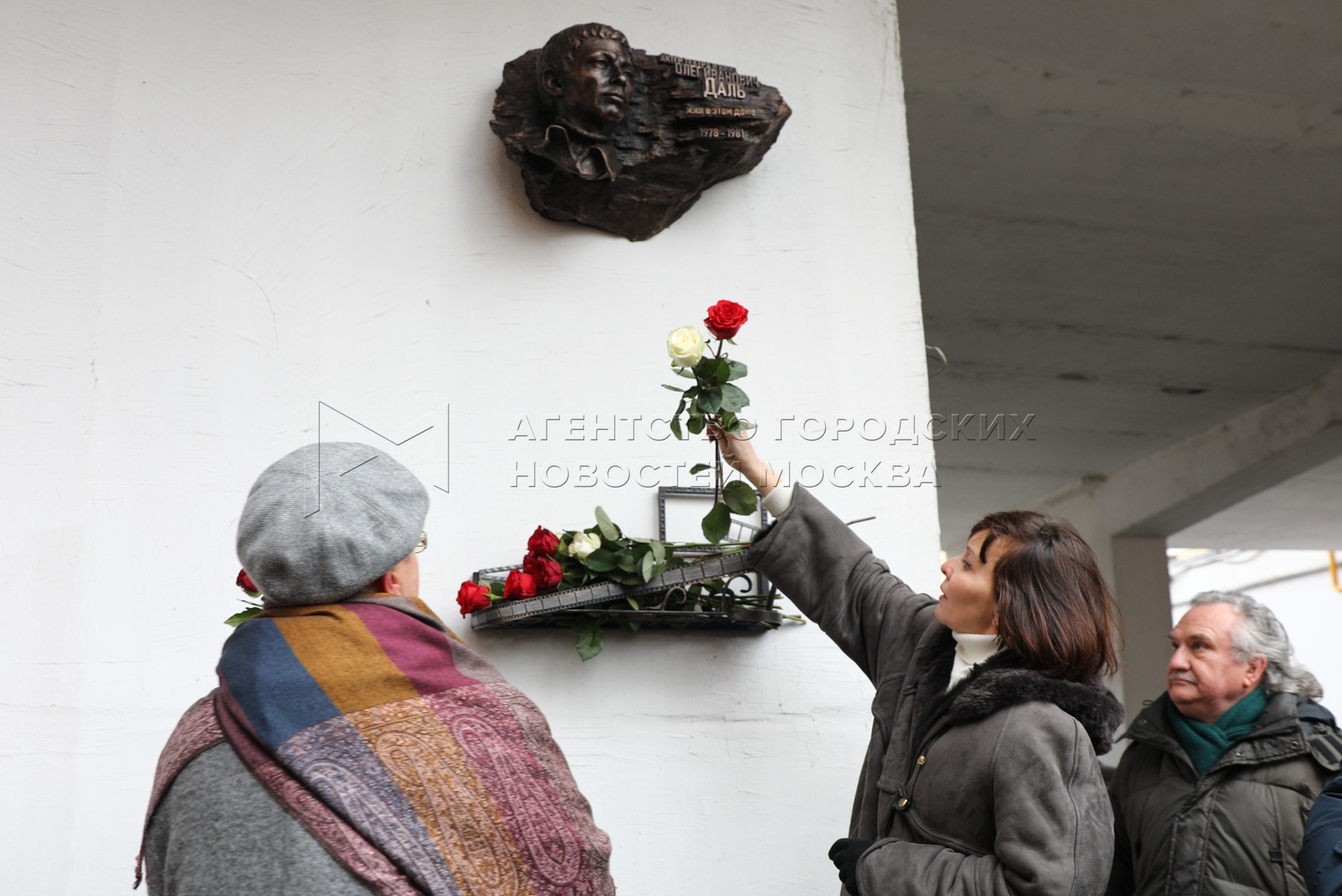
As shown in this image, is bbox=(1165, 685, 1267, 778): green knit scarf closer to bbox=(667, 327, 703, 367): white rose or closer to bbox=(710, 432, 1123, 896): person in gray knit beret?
bbox=(710, 432, 1123, 896): person in gray knit beret

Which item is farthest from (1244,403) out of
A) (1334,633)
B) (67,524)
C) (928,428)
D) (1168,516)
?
(1334,633)

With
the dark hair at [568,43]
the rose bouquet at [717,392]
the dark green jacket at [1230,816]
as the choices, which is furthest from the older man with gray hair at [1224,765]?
the dark hair at [568,43]

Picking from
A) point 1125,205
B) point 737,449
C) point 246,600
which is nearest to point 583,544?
point 737,449

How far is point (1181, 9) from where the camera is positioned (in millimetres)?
3305

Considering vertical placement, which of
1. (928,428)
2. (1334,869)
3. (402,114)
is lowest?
(1334,869)

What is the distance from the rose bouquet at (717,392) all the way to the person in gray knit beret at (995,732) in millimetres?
321

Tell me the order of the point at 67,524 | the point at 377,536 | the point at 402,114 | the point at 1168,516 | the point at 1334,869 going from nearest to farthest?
the point at 377,536 < the point at 1334,869 < the point at 67,524 < the point at 402,114 < the point at 1168,516

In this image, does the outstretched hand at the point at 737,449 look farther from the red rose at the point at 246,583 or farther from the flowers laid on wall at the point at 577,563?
the red rose at the point at 246,583

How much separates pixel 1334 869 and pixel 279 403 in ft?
5.89

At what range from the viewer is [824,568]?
2.04 meters

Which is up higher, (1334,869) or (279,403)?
(279,403)

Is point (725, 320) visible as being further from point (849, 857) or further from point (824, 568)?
point (849, 857)

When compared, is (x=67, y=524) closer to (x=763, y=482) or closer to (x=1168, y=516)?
(x=763, y=482)

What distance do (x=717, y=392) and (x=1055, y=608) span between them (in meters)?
0.62
